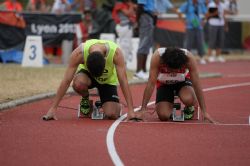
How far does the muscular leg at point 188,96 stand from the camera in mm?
11867

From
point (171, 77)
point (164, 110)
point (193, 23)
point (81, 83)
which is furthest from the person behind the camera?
point (193, 23)

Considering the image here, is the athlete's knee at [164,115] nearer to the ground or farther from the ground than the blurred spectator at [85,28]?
farther from the ground

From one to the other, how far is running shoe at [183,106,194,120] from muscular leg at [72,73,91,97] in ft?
5.01

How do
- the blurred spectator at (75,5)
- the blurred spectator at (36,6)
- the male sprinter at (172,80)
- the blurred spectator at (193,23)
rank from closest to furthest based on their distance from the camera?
the male sprinter at (172,80) < the blurred spectator at (193,23) < the blurred spectator at (36,6) < the blurred spectator at (75,5)

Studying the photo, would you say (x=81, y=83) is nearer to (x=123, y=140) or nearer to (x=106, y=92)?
(x=106, y=92)

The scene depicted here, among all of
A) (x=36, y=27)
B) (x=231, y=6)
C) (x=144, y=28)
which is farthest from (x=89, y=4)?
(x=144, y=28)

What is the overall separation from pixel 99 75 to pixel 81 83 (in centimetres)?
70

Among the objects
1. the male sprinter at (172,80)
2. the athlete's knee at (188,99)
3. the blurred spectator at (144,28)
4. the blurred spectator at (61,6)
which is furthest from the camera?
the blurred spectator at (61,6)

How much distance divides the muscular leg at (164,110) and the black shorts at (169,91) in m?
0.08

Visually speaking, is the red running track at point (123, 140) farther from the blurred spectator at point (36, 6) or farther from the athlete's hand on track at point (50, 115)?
the blurred spectator at point (36, 6)

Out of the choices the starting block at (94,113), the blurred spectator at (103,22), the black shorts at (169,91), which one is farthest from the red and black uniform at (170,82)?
the blurred spectator at (103,22)

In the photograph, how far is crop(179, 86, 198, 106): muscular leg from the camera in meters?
11.9

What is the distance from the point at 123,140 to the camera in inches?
393

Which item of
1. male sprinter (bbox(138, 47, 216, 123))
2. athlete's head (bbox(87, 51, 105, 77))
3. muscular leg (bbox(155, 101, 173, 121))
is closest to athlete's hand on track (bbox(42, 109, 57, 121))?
athlete's head (bbox(87, 51, 105, 77))
